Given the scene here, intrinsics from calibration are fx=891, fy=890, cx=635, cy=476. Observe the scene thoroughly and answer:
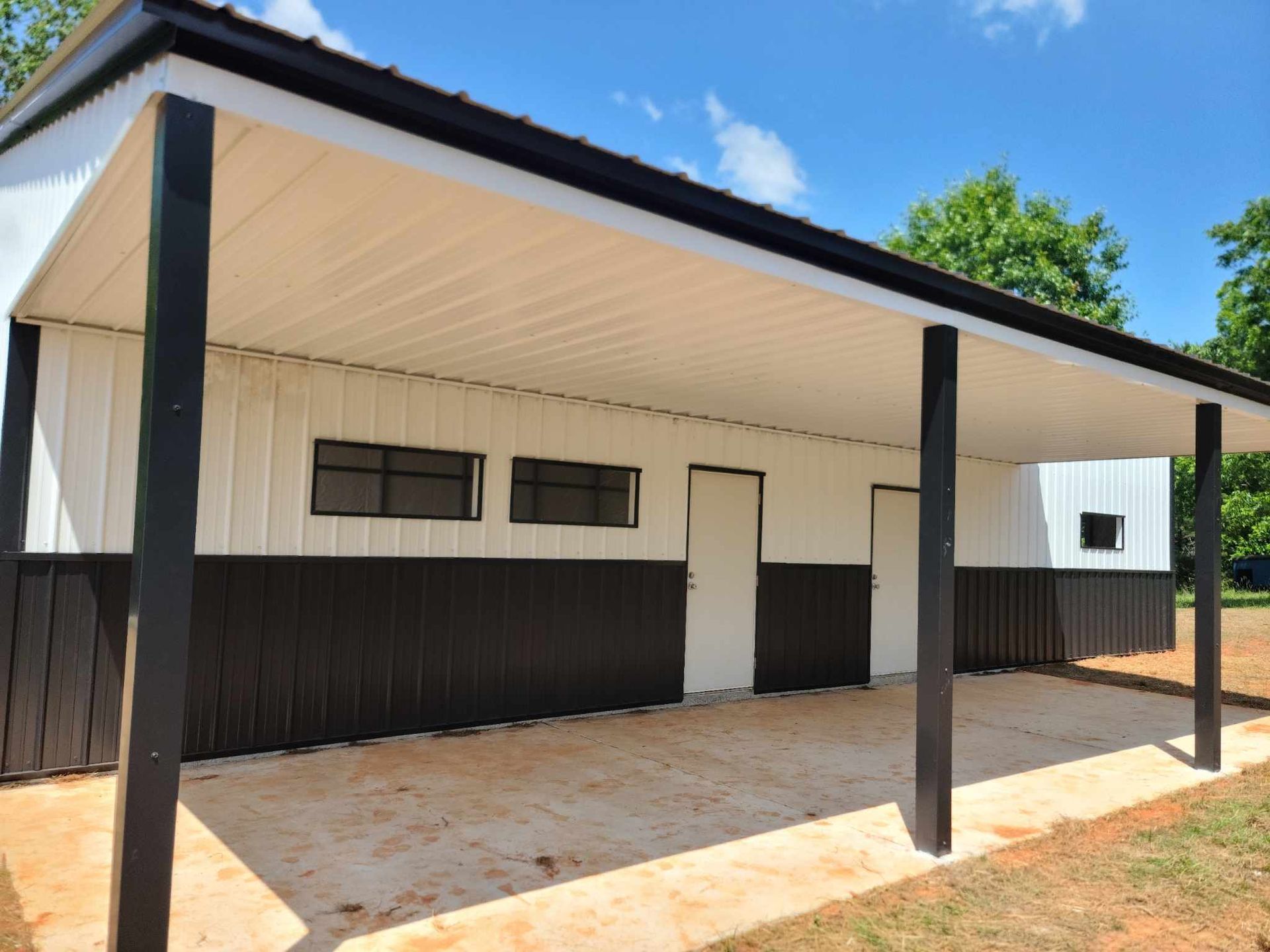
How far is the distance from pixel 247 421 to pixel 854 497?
5946mm

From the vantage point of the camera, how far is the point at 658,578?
24.5ft

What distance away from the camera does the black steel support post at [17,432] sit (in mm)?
4648

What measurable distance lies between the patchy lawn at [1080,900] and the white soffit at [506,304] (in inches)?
97.5

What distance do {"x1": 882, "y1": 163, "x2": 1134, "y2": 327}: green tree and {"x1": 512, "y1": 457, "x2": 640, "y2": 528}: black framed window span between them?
17.1 m

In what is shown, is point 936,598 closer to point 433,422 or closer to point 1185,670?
point 433,422

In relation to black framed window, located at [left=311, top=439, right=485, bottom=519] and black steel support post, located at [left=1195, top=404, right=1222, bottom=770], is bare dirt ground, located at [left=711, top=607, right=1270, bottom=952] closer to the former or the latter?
black steel support post, located at [left=1195, top=404, right=1222, bottom=770]

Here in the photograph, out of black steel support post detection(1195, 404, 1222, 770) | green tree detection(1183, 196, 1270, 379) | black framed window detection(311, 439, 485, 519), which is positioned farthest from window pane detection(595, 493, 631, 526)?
green tree detection(1183, 196, 1270, 379)

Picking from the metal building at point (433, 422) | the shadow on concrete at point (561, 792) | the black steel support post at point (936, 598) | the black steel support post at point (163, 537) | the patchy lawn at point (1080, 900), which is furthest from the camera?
the black steel support post at point (936, 598)

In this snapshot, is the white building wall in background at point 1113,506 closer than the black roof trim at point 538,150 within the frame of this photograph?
No

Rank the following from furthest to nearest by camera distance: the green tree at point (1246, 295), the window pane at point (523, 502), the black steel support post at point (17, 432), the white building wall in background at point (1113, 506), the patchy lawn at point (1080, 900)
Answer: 1. the green tree at point (1246, 295)
2. the white building wall in background at point (1113, 506)
3. the window pane at point (523, 502)
4. the black steel support post at point (17, 432)
5. the patchy lawn at point (1080, 900)

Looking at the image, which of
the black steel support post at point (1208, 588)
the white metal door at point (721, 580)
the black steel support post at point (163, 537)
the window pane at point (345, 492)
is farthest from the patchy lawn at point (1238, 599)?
the black steel support post at point (163, 537)

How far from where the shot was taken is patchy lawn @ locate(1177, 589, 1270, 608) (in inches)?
781

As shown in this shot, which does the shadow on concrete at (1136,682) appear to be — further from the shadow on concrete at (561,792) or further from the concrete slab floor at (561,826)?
the concrete slab floor at (561,826)

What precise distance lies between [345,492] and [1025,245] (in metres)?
22.3
